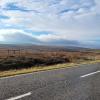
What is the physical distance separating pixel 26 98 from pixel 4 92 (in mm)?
1137

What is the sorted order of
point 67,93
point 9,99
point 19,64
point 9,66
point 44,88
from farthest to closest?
point 19,64 < point 9,66 < point 44,88 < point 67,93 < point 9,99

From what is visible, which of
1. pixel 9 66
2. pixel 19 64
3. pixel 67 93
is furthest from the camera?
pixel 19 64

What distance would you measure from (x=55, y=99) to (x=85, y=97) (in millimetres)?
1105

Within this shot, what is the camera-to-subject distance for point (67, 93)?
806 centimetres

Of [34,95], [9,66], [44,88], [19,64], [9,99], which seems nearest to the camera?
[9,99]

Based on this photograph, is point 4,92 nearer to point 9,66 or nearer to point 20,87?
point 20,87

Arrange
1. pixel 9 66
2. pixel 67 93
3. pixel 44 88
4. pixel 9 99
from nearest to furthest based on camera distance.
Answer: pixel 9 99 < pixel 67 93 < pixel 44 88 < pixel 9 66

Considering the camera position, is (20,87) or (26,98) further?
(20,87)

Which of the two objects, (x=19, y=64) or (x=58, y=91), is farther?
(x=19, y=64)

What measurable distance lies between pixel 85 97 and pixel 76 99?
1.62 feet

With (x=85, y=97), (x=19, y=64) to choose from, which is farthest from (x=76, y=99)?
(x=19, y=64)

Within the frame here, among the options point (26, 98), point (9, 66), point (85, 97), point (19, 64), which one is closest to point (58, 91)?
point (85, 97)

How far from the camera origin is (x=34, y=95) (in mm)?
7531

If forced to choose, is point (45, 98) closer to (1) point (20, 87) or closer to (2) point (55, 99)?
(2) point (55, 99)
